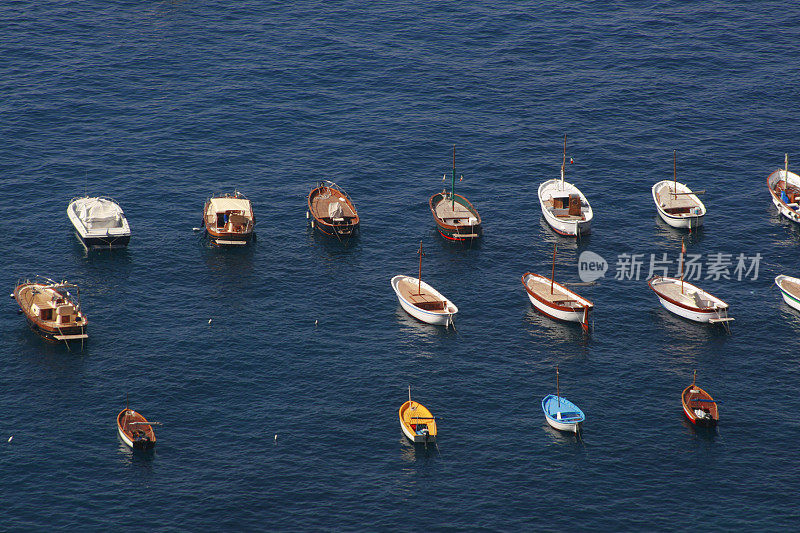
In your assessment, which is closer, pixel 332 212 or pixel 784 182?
pixel 332 212

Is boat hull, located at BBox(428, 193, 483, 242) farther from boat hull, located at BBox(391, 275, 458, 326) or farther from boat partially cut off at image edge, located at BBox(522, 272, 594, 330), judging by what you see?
boat hull, located at BBox(391, 275, 458, 326)

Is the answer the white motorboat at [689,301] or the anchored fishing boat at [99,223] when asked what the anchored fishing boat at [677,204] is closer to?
the white motorboat at [689,301]

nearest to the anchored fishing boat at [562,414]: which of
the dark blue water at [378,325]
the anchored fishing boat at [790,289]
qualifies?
the dark blue water at [378,325]

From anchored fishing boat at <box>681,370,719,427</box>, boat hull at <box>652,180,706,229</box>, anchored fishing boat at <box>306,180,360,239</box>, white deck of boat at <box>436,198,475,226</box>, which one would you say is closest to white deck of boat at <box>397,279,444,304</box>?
anchored fishing boat at <box>306,180,360,239</box>

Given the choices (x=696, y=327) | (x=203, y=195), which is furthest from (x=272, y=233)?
(x=696, y=327)

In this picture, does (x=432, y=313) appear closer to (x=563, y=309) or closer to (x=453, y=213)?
(x=563, y=309)

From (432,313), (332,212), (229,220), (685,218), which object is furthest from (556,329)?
(229,220)

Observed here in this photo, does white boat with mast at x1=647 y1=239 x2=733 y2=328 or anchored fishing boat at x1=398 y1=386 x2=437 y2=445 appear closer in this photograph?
anchored fishing boat at x1=398 y1=386 x2=437 y2=445

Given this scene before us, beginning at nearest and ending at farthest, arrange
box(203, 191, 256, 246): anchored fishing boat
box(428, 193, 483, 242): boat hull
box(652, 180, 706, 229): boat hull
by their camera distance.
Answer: box(203, 191, 256, 246): anchored fishing boat
box(428, 193, 483, 242): boat hull
box(652, 180, 706, 229): boat hull
